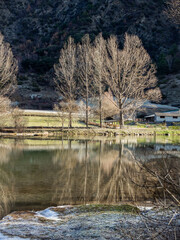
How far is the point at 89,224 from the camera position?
17.5ft

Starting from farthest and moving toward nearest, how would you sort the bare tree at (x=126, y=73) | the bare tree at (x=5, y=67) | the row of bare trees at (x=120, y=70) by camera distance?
the row of bare trees at (x=120, y=70), the bare tree at (x=126, y=73), the bare tree at (x=5, y=67)

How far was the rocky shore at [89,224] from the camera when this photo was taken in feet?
15.1

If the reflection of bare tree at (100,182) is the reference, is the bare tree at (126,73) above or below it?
above

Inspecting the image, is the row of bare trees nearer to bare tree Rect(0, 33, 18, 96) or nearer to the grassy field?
the grassy field

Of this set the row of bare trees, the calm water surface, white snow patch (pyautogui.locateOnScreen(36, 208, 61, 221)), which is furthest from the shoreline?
white snow patch (pyautogui.locateOnScreen(36, 208, 61, 221))

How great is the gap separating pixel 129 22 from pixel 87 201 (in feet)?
399

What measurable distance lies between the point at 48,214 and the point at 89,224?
117 cm

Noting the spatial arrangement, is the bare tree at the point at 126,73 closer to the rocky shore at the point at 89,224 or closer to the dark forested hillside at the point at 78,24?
the rocky shore at the point at 89,224

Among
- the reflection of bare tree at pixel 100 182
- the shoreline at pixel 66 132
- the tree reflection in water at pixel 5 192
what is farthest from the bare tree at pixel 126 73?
the tree reflection in water at pixel 5 192

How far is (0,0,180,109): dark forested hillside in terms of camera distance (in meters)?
111

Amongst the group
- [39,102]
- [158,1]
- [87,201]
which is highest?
[158,1]

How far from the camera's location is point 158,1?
415ft

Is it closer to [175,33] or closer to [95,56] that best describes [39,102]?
[95,56]

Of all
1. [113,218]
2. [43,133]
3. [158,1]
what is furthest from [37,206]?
[158,1]
